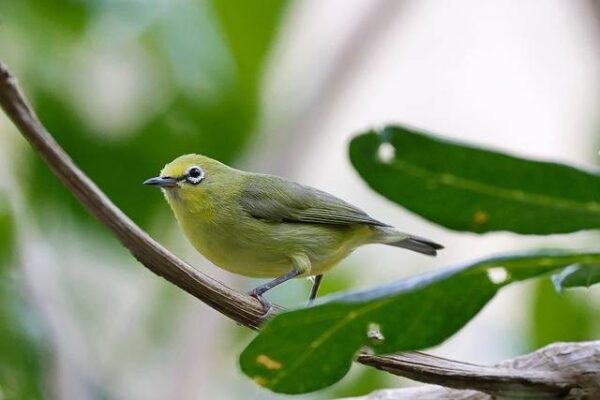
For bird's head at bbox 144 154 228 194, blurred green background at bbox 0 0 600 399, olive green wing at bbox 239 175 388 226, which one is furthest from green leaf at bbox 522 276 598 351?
bird's head at bbox 144 154 228 194

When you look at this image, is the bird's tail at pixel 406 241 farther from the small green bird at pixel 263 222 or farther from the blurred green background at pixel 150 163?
the blurred green background at pixel 150 163

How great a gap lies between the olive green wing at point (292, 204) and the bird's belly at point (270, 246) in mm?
32

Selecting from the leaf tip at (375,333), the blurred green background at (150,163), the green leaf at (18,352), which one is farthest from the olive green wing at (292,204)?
the leaf tip at (375,333)

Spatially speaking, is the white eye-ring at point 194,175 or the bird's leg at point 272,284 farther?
the white eye-ring at point 194,175

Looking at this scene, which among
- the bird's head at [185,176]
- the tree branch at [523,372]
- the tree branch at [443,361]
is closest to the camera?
the tree branch at [443,361]

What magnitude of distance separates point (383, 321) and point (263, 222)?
122 cm

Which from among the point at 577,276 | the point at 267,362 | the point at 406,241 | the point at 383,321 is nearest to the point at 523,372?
the point at 577,276

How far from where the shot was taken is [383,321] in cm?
134

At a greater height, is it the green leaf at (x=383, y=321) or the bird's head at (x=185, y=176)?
the bird's head at (x=185, y=176)

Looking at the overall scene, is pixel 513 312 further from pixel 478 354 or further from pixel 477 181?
pixel 477 181

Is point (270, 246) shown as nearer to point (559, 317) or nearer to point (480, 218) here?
point (480, 218)

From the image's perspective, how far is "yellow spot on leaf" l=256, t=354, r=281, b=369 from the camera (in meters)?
1.32

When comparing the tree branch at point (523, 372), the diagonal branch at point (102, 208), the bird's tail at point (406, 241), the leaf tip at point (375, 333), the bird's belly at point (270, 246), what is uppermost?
the bird's tail at point (406, 241)

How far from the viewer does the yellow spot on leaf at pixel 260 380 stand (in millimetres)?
1364
